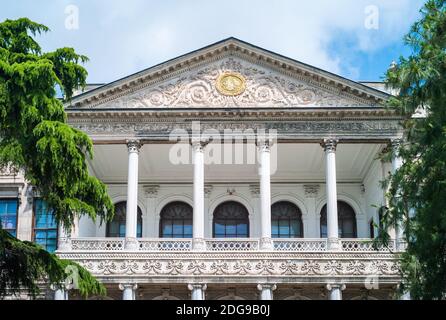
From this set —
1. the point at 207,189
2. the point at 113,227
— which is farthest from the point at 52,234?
the point at 207,189

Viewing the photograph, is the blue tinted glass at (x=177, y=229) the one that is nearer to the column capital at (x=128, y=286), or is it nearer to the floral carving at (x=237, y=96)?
the column capital at (x=128, y=286)

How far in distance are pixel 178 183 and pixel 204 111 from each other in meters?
5.76

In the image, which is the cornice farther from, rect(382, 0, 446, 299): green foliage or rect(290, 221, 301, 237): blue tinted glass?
rect(382, 0, 446, 299): green foliage

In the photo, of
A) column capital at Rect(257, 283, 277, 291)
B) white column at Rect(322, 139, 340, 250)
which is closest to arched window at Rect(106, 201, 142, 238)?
column capital at Rect(257, 283, 277, 291)

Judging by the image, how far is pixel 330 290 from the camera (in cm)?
2691

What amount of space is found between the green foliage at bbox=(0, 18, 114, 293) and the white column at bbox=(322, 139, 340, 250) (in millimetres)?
13910

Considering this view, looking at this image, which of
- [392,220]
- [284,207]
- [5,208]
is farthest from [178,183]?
[392,220]

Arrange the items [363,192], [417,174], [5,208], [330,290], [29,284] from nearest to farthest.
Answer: [29,284] → [417,174] → [330,290] → [5,208] → [363,192]

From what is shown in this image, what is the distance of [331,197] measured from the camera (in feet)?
91.7

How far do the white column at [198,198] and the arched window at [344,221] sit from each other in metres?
7.08

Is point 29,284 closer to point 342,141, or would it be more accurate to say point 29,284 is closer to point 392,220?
point 392,220

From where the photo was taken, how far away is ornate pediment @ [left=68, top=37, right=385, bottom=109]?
94.4 feet

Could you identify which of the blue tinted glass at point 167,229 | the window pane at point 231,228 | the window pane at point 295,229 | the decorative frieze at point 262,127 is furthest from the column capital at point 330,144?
the blue tinted glass at point 167,229

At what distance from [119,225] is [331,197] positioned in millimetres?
9737
